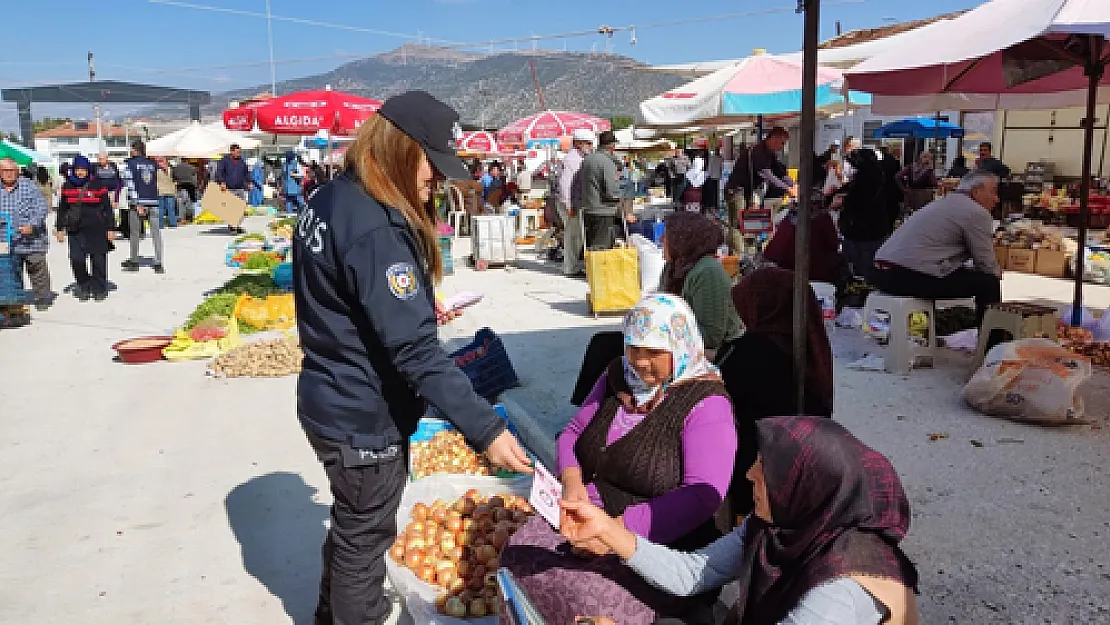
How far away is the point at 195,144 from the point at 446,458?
19.8m

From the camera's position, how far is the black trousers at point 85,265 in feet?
33.7

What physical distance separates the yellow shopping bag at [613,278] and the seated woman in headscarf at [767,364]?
14.4 feet

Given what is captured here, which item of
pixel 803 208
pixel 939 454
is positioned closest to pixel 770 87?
pixel 939 454

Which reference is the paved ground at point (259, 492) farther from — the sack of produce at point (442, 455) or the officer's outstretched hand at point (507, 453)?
the officer's outstretched hand at point (507, 453)

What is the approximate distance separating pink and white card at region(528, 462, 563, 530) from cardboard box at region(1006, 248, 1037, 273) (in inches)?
400

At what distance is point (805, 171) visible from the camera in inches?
110

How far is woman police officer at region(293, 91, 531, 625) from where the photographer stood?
2.18 m

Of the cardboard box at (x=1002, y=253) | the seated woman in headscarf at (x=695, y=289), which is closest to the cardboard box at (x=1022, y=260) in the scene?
the cardboard box at (x=1002, y=253)

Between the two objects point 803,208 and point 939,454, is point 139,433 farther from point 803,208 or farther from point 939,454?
point 939,454

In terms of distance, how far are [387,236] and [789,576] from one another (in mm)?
1401

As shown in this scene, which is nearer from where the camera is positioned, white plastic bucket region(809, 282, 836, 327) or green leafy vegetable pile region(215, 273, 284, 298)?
white plastic bucket region(809, 282, 836, 327)

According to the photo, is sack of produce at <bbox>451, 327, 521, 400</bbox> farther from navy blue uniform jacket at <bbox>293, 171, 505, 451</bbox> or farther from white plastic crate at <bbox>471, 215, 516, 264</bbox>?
white plastic crate at <bbox>471, 215, 516, 264</bbox>

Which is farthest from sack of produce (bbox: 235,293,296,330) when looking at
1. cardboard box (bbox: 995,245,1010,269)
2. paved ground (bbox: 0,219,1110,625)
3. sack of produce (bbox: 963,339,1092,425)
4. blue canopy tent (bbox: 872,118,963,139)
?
blue canopy tent (bbox: 872,118,963,139)

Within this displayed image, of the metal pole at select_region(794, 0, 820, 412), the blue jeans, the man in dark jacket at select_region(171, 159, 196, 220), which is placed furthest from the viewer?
the man in dark jacket at select_region(171, 159, 196, 220)
